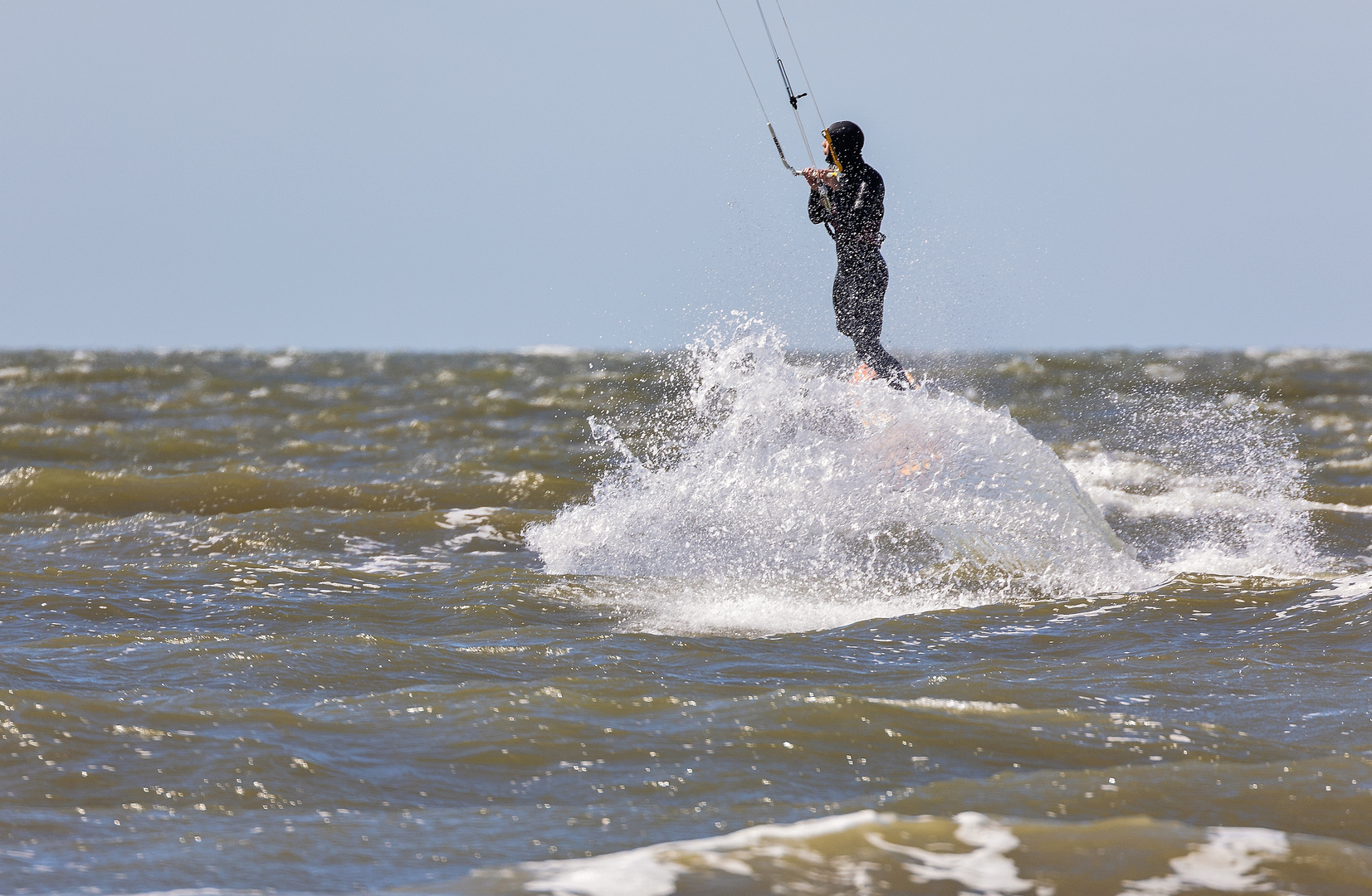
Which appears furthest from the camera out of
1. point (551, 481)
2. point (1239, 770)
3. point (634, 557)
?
point (551, 481)

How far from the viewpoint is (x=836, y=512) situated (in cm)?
756

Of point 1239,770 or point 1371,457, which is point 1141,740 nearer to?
point 1239,770

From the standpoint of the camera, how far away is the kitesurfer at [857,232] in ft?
27.3

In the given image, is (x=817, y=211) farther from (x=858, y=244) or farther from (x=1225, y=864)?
(x=1225, y=864)

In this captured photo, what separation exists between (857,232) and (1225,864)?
5981mm

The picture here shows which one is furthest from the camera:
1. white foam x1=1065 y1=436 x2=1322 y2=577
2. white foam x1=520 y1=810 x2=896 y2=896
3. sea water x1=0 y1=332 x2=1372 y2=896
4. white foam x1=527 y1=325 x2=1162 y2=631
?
white foam x1=1065 y1=436 x2=1322 y2=577

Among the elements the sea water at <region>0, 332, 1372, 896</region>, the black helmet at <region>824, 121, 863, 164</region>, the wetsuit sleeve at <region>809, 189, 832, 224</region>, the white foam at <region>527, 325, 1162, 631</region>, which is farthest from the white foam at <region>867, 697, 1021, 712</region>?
the black helmet at <region>824, 121, 863, 164</region>

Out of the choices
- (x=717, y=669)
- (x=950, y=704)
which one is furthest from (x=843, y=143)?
(x=950, y=704)

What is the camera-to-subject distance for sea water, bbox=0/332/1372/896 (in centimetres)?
299

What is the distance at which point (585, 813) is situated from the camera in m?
3.28

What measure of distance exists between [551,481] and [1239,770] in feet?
27.2

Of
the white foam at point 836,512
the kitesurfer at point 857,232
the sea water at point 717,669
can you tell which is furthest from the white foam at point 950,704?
the kitesurfer at point 857,232

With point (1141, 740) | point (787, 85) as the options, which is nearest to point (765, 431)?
point (787, 85)

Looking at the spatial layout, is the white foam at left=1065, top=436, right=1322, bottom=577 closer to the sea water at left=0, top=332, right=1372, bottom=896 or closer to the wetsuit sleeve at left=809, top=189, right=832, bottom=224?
the sea water at left=0, top=332, right=1372, bottom=896
